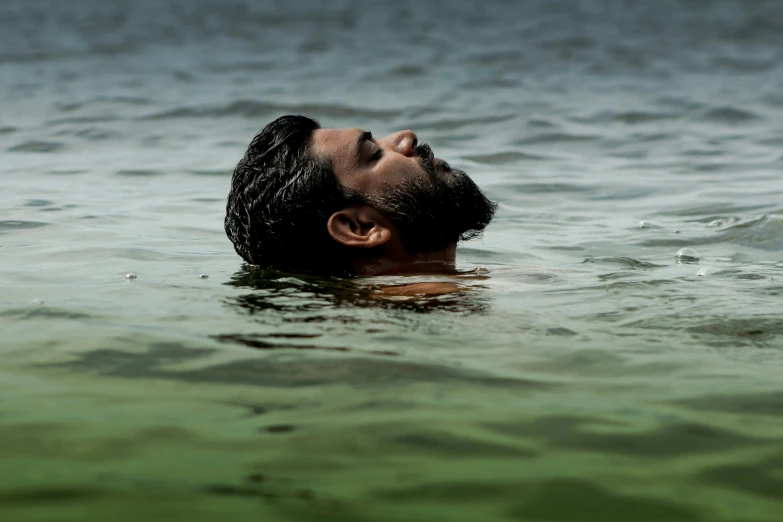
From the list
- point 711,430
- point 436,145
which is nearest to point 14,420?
point 711,430

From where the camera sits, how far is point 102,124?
15.9m

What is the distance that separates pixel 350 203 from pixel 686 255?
2.61 metres

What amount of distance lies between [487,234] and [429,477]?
595cm

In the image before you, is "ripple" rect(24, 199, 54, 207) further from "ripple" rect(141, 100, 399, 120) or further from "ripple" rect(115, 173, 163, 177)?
"ripple" rect(141, 100, 399, 120)

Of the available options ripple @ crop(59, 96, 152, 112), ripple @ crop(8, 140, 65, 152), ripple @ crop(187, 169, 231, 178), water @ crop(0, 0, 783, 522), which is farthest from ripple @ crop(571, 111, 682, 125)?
ripple @ crop(59, 96, 152, 112)

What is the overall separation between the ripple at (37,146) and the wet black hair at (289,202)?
766 centimetres

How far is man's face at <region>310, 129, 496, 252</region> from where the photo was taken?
6520mm

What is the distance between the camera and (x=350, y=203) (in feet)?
21.6

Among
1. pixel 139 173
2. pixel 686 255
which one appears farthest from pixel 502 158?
pixel 686 255

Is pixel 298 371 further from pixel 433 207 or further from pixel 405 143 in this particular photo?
pixel 405 143

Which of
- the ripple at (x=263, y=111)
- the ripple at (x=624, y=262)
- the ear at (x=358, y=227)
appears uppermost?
the ripple at (x=263, y=111)

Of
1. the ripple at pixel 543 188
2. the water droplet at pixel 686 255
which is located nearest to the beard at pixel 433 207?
the water droplet at pixel 686 255

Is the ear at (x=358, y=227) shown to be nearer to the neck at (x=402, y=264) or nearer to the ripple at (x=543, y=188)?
the neck at (x=402, y=264)

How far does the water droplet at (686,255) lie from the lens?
7.59 m
